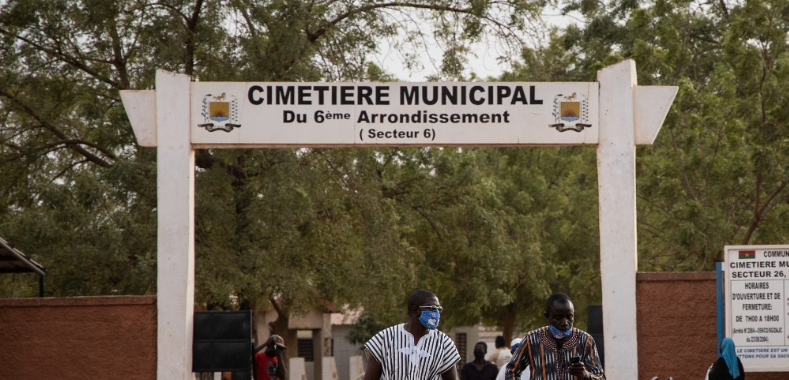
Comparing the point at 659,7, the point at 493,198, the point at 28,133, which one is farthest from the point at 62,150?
the point at 659,7

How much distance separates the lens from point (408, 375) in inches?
268

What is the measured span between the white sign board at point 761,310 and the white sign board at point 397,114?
210 centimetres

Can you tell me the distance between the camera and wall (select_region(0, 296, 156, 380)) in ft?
41.0

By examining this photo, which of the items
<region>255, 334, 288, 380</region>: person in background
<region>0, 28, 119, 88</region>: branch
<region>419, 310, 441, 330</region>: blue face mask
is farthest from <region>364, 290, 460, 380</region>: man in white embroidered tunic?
<region>0, 28, 119, 88</region>: branch

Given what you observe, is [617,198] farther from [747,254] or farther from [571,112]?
[747,254]

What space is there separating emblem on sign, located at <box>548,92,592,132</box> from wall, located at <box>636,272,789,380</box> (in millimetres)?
1703

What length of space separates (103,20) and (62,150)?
2.96 m

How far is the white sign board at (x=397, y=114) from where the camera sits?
12602mm

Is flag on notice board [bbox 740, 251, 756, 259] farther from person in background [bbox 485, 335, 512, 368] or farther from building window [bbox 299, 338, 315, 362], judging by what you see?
building window [bbox 299, 338, 315, 362]

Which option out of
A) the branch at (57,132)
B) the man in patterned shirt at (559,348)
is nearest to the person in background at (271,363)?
the man in patterned shirt at (559,348)

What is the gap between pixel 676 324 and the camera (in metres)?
12.5

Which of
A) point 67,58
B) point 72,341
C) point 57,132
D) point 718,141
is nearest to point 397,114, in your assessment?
point 72,341

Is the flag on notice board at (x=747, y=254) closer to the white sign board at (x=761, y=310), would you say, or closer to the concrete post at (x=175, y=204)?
the white sign board at (x=761, y=310)

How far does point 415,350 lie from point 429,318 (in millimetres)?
205
